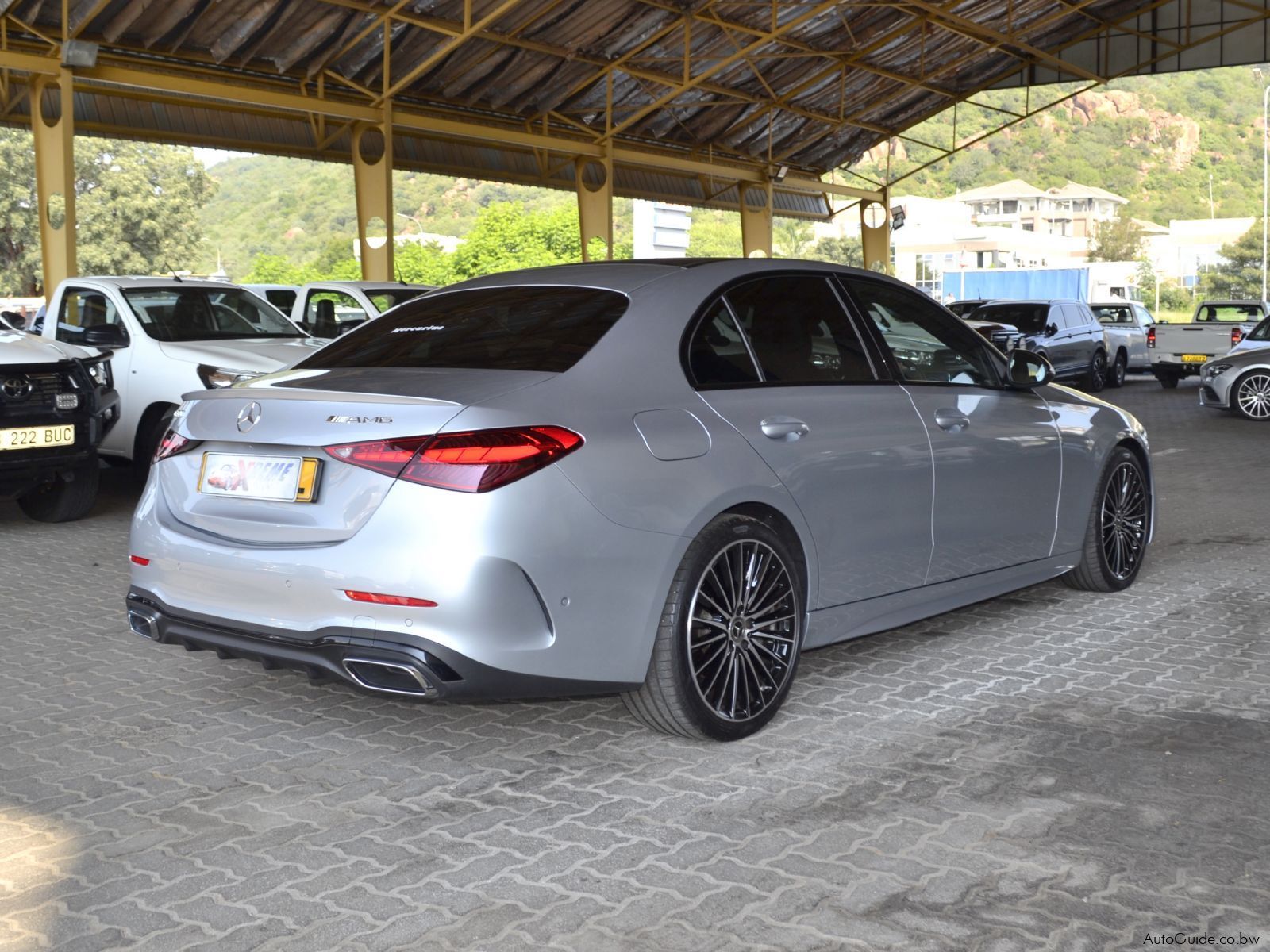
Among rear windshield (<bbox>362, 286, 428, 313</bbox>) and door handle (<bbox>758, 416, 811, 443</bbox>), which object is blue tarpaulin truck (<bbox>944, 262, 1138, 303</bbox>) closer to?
rear windshield (<bbox>362, 286, 428, 313</bbox>)

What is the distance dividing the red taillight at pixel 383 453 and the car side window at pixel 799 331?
4.62 feet

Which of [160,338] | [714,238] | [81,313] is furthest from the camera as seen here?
[714,238]

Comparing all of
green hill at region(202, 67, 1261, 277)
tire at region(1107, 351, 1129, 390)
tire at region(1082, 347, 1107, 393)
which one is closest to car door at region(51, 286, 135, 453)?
tire at region(1082, 347, 1107, 393)

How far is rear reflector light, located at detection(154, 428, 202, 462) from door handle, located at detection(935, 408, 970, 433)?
9.03 feet

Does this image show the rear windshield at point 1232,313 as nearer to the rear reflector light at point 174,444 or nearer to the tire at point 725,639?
the tire at point 725,639

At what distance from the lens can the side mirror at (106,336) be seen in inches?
399

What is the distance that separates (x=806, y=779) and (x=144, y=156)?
9141cm

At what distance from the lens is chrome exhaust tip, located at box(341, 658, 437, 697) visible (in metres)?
3.78

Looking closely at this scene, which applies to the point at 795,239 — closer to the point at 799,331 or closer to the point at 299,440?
the point at 799,331

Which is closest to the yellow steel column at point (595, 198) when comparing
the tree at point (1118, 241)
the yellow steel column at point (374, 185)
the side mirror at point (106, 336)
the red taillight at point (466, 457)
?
the yellow steel column at point (374, 185)

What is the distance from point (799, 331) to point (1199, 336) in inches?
846

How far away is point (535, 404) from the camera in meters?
3.89

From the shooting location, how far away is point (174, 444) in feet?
14.7

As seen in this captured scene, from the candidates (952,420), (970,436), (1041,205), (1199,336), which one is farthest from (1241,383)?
(1041,205)
